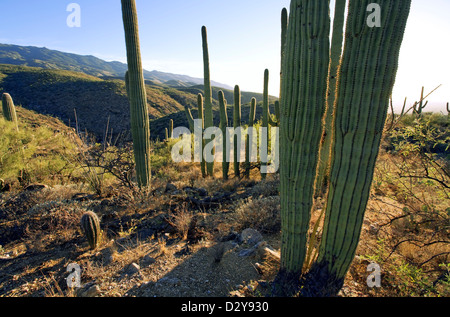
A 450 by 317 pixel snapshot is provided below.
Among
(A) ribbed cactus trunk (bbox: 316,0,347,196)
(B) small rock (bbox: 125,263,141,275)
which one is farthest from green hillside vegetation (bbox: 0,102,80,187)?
(A) ribbed cactus trunk (bbox: 316,0,347,196)

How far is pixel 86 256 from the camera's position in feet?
13.0

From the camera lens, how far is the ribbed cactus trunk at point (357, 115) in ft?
6.96

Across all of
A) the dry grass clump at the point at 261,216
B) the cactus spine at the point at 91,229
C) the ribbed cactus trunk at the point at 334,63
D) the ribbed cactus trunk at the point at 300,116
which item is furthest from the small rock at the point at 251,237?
the cactus spine at the point at 91,229

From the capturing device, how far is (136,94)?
6.66 meters

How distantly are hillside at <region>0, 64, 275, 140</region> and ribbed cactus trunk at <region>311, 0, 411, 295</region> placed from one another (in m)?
26.2

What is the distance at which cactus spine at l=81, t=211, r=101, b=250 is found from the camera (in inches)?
163

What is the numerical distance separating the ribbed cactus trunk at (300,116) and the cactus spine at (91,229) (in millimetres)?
3305

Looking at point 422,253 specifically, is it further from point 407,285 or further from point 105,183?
point 105,183

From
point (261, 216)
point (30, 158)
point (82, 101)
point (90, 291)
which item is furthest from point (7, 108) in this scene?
point (82, 101)

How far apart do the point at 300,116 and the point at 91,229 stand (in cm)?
400

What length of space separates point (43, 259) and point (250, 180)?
632 cm

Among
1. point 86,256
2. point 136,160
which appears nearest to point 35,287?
point 86,256

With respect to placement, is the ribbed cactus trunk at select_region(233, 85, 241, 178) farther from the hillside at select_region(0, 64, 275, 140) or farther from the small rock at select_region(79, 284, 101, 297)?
the hillside at select_region(0, 64, 275, 140)

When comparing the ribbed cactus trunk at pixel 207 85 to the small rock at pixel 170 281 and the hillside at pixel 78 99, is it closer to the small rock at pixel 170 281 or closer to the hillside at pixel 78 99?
the small rock at pixel 170 281
